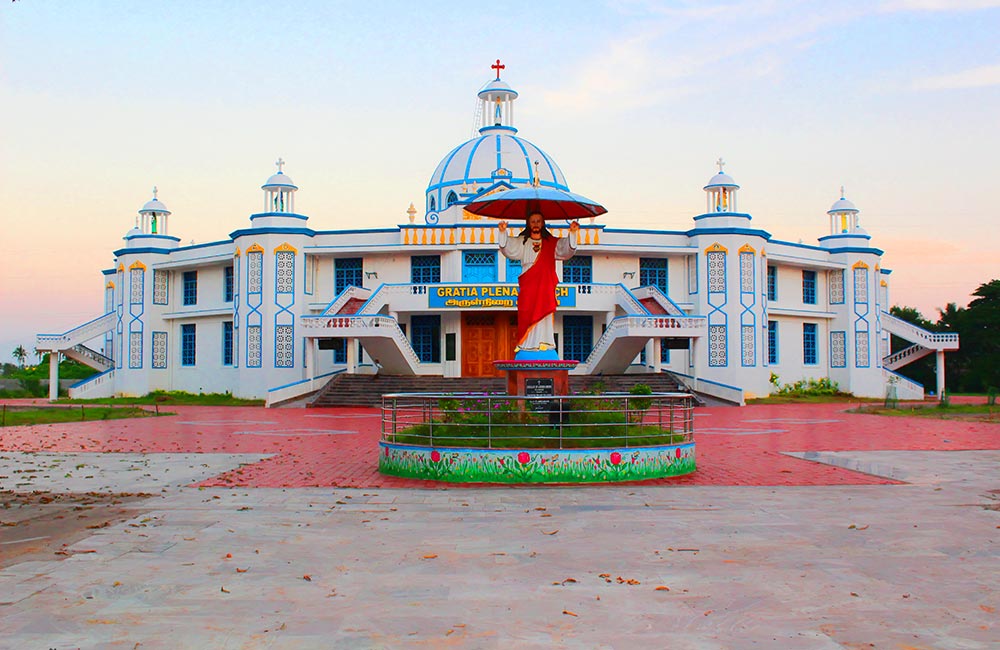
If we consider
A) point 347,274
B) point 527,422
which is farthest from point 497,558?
point 347,274

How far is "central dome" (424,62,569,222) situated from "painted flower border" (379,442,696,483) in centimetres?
2906

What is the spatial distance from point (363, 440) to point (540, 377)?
534cm

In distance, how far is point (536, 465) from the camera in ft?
37.9

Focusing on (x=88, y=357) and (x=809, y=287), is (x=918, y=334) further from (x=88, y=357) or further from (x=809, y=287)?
(x=88, y=357)

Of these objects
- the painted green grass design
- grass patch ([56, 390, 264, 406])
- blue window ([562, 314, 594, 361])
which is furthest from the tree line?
the painted green grass design

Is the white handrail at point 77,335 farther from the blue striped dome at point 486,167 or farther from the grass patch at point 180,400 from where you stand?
the blue striped dome at point 486,167

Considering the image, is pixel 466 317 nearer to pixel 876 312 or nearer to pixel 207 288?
pixel 207 288

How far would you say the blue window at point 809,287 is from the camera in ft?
133

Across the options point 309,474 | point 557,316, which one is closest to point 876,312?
point 557,316

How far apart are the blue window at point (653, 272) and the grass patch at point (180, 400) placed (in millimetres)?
16841

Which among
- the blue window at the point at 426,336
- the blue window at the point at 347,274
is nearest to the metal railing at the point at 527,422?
the blue window at the point at 426,336

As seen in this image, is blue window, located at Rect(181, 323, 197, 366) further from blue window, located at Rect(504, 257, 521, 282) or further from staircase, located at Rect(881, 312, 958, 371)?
staircase, located at Rect(881, 312, 958, 371)

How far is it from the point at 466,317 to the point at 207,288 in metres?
12.6

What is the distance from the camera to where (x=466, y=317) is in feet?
121
